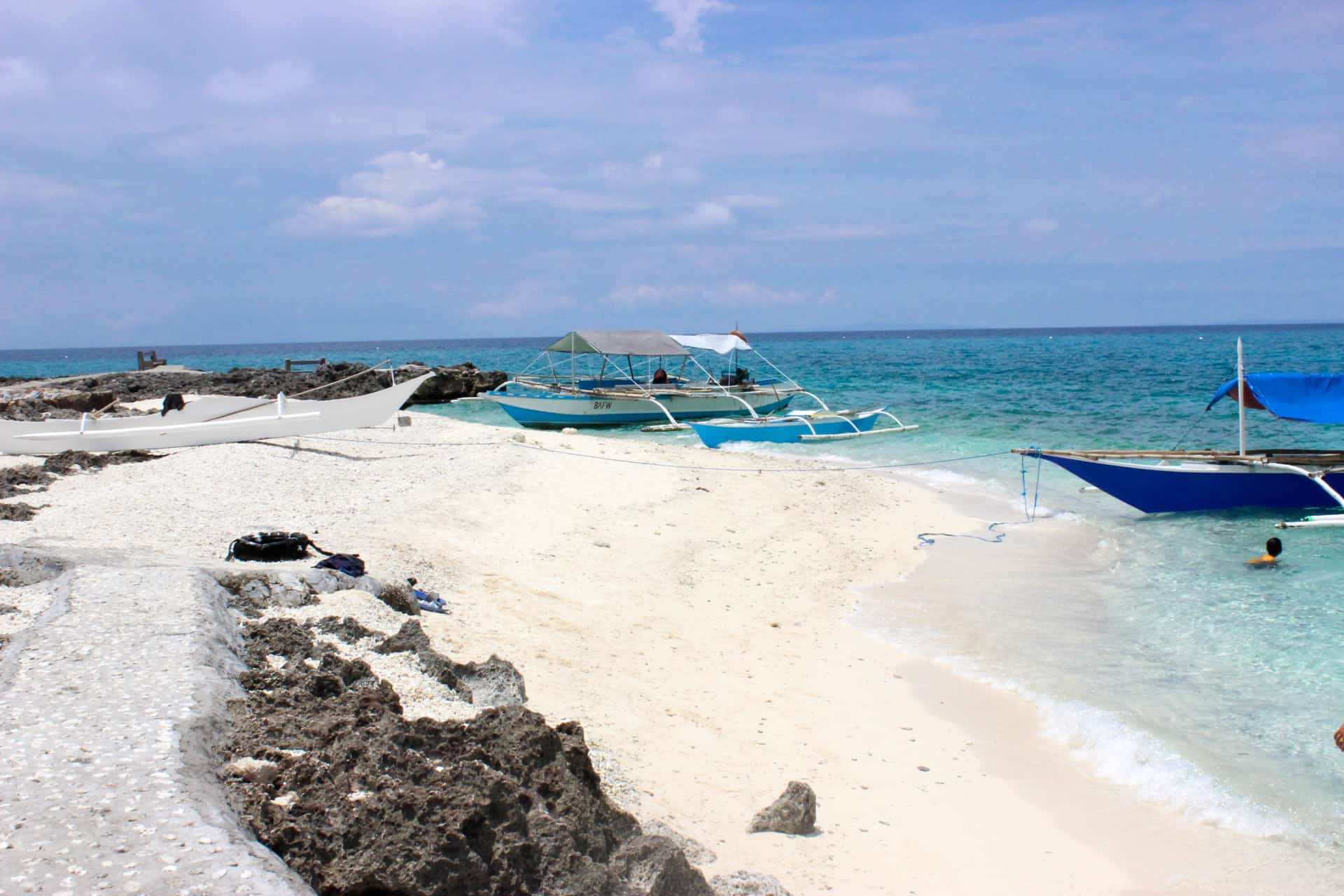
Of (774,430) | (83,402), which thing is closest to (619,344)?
(774,430)

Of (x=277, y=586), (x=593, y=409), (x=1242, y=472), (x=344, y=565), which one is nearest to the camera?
(x=277, y=586)

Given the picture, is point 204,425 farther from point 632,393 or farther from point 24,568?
point 632,393

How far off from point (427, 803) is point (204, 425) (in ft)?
41.8

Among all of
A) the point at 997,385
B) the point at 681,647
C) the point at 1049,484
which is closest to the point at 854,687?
the point at 681,647

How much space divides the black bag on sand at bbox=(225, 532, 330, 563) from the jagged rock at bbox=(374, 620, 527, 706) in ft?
7.06

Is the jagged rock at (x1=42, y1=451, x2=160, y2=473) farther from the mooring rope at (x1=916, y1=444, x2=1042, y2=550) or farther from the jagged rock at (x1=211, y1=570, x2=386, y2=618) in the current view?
the mooring rope at (x1=916, y1=444, x2=1042, y2=550)

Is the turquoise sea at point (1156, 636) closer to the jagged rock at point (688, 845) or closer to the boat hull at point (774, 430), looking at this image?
the boat hull at point (774, 430)

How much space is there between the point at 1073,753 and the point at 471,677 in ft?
12.0

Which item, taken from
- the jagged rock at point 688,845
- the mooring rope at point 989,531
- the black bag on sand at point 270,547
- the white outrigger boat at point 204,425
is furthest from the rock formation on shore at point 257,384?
the jagged rock at point 688,845

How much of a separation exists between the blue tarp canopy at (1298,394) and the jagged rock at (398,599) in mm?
11884

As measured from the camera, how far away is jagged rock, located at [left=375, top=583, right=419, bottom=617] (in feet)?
20.5

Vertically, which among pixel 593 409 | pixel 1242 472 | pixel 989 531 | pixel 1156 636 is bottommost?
pixel 1156 636

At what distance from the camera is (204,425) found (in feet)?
46.5

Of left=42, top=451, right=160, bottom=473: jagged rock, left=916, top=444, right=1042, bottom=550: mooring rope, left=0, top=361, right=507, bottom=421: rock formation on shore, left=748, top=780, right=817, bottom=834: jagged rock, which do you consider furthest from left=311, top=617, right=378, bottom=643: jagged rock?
left=0, top=361, right=507, bottom=421: rock formation on shore
